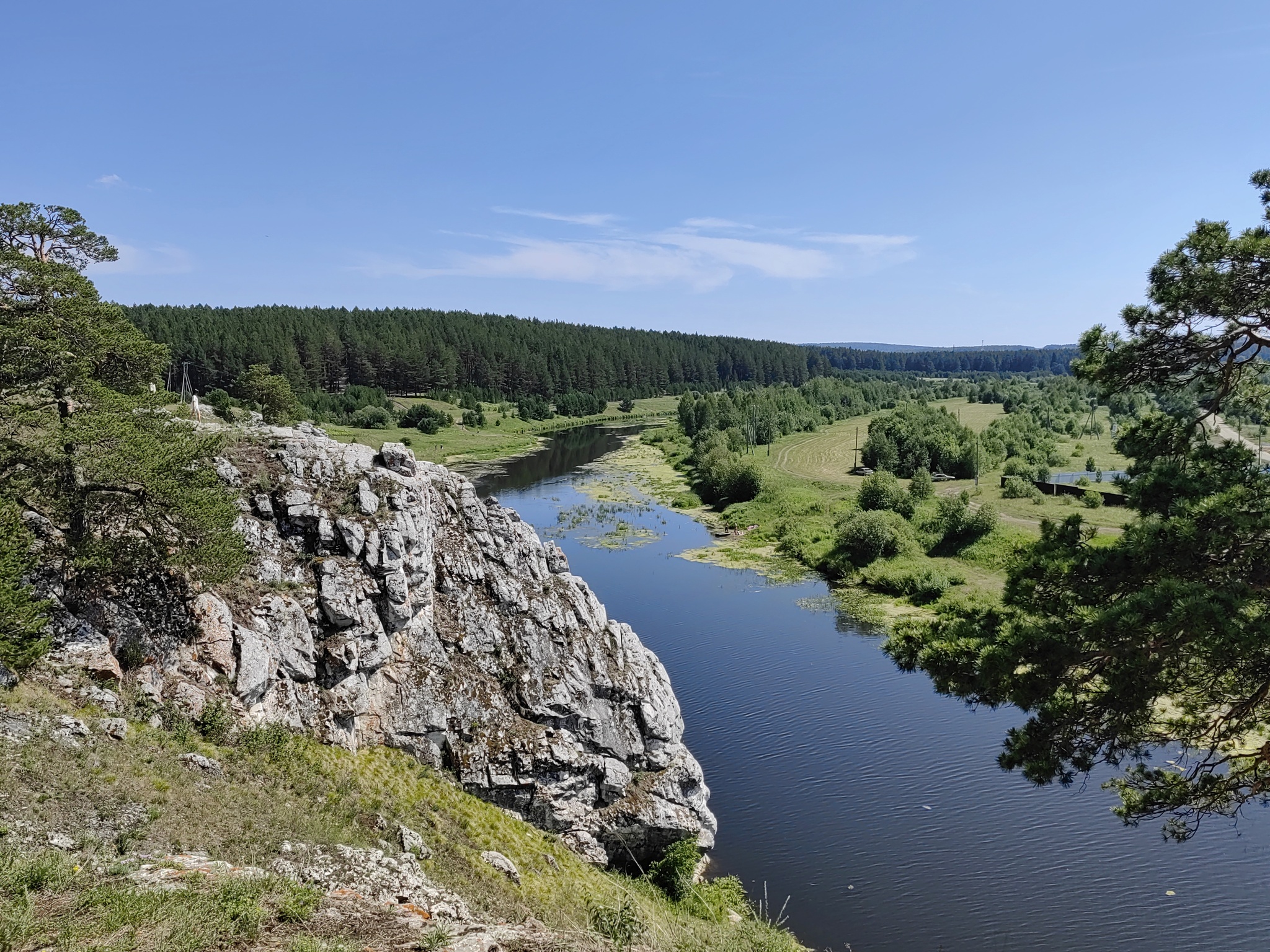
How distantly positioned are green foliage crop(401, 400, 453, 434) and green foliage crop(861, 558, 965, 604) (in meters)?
74.2

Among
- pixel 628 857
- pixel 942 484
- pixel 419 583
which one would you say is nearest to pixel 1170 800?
pixel 628 857

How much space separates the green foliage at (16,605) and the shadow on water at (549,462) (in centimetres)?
5651

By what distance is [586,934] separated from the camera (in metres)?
10.9

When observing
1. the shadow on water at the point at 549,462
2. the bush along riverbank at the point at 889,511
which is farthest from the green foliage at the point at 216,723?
the shadow on water at the point at 549,462

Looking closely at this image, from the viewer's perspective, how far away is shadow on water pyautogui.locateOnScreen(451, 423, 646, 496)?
81562mm

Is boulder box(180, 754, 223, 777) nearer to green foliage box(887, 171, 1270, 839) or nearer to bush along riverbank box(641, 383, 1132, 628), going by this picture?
green foliage box(887, 171, 1270, 839)

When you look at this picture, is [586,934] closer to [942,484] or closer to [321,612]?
[321,612]

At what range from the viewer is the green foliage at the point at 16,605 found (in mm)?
13750

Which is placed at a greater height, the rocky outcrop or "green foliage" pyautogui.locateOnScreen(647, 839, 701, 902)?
the rocky outcrop

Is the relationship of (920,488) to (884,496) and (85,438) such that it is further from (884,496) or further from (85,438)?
(85,438)

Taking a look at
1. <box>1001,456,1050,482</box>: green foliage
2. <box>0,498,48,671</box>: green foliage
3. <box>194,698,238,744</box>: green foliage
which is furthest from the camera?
<box>1001,456,1050,482</box>: green foliage

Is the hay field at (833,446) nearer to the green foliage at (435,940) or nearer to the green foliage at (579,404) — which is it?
the green foliage at (579,404)

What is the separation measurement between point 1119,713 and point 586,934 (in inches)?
323

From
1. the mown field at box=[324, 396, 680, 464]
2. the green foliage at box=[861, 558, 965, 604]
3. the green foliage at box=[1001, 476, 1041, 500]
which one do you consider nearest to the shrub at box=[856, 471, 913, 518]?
the green foliage at box=[861, 558, 965, 604]
